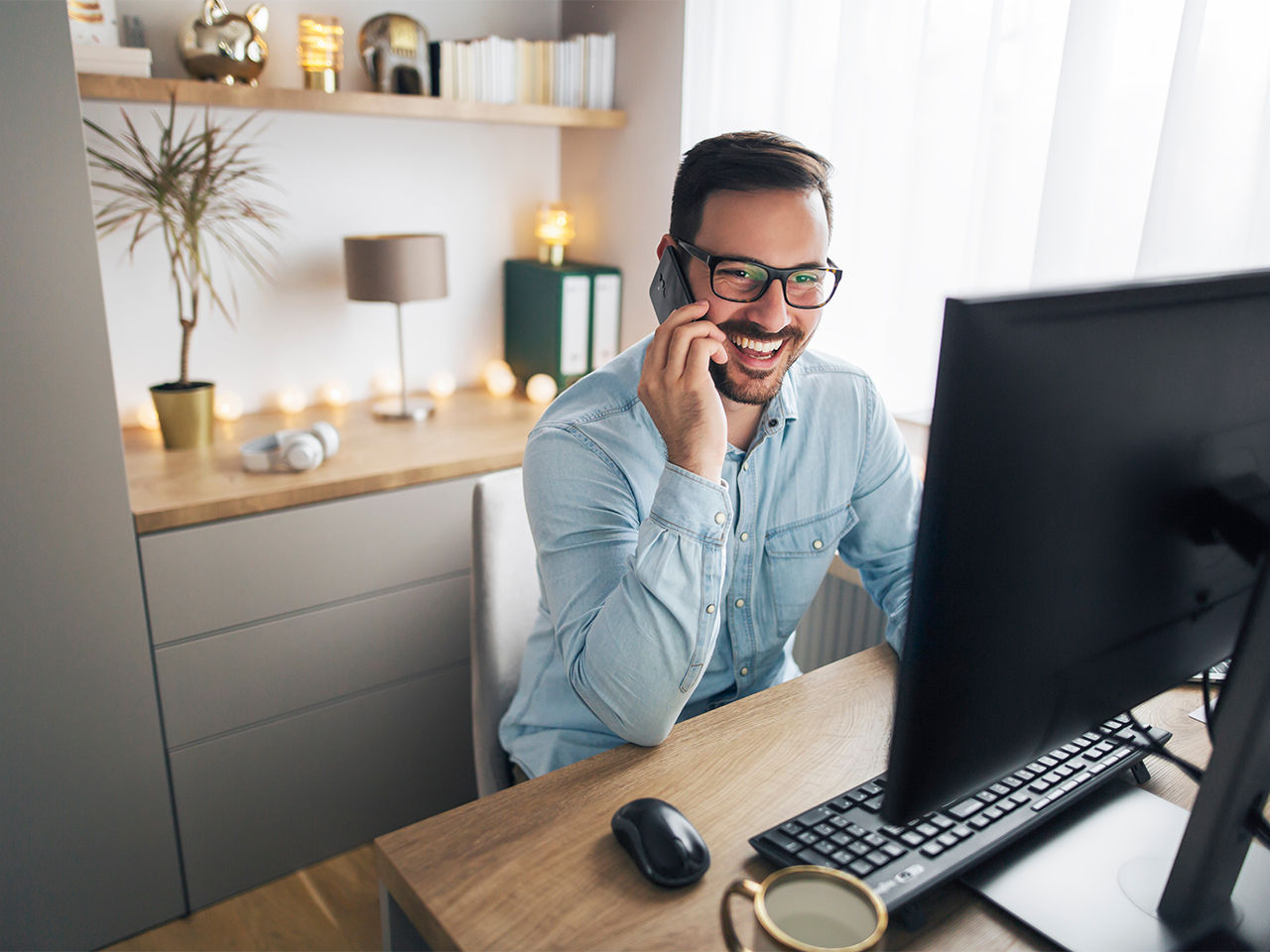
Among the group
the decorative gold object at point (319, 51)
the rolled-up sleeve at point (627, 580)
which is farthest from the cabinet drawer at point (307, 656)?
the decorative gold object at point (319, 51)

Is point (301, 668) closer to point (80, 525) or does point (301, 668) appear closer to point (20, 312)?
point (80, 525)

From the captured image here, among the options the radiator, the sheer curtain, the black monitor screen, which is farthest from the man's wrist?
the radiator

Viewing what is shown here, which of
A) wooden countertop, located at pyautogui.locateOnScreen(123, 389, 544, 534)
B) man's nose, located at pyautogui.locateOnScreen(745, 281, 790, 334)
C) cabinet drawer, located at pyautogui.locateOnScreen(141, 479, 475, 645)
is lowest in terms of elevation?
cabinet drawer, located at pyautogui.locateOnScreen(141, 479, 475, 645)

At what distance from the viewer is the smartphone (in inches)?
47.3

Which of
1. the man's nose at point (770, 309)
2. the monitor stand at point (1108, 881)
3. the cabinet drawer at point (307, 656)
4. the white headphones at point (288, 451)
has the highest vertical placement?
the man's nose at point (770, 309)

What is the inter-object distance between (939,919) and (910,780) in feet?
0.68

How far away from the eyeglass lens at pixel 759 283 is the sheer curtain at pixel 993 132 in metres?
0.43

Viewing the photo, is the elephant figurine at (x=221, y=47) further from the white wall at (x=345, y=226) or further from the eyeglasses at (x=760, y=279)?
the eyeglasses at (x=760, y=279)

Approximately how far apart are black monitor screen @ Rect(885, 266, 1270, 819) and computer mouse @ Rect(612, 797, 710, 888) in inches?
8.1

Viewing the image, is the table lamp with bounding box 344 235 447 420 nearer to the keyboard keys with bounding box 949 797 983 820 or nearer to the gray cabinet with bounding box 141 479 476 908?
the gray cabinet with bounding box 141 479 476 908

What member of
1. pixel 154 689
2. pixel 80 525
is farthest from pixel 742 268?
pixel 154 689

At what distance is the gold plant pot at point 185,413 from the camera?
1938mm

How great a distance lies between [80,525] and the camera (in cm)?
154

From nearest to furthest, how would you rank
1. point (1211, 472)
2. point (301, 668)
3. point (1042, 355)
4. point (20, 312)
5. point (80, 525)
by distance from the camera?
point (1042, 355) < point (1211, 472) < point (20, 312) < point (80, 525) < point (301, 668)
